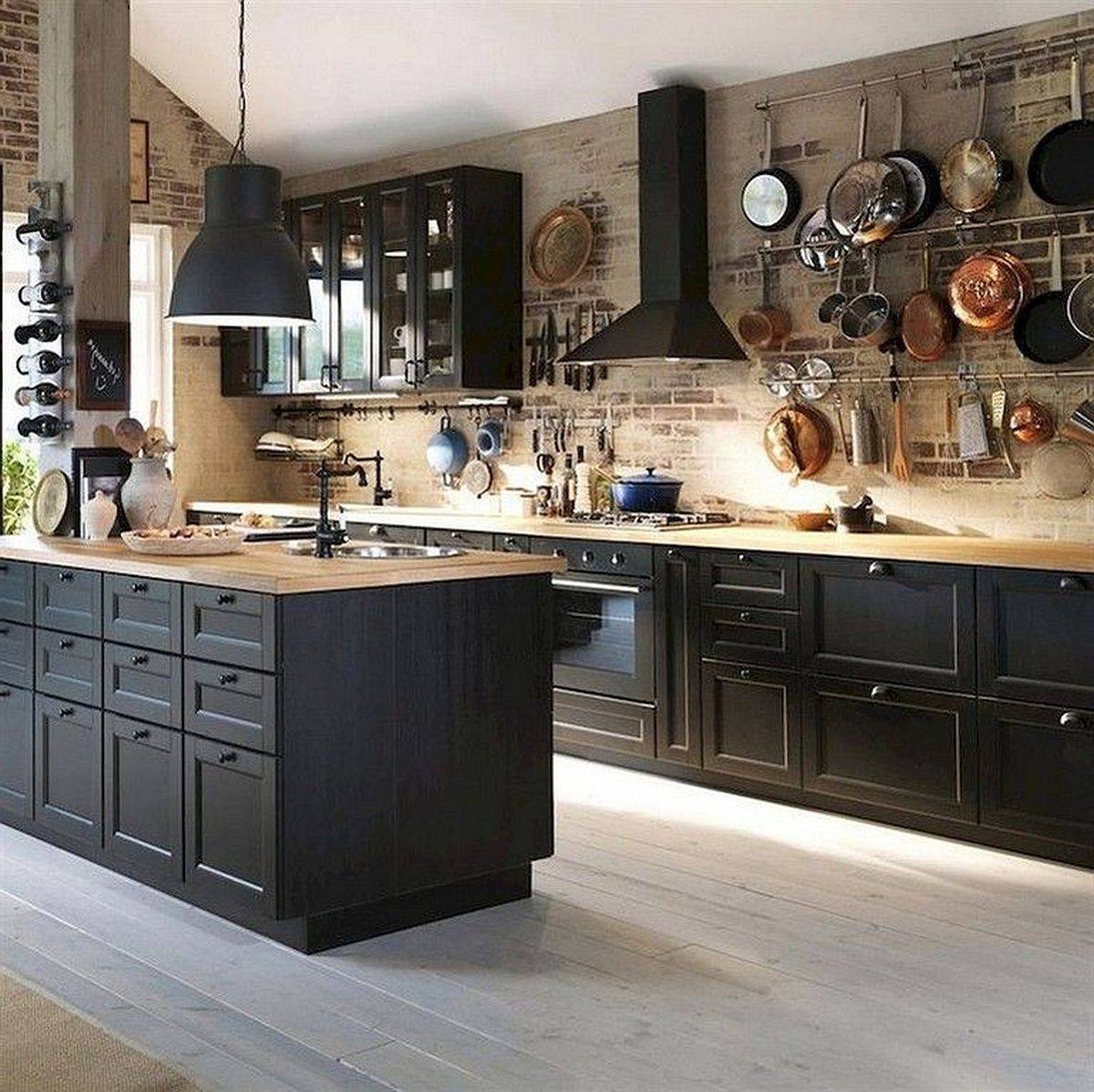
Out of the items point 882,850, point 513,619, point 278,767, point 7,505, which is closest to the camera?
point 278,767

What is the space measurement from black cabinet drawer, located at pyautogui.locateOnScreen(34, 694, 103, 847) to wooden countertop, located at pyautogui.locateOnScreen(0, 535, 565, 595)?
48cm

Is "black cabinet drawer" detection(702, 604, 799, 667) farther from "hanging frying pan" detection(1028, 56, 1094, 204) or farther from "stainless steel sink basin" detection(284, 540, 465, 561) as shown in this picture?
"hanging frying pan" detection(1028, 56, 1094, 204)

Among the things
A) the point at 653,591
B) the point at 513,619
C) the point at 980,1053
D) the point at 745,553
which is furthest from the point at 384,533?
the point at 980,1053

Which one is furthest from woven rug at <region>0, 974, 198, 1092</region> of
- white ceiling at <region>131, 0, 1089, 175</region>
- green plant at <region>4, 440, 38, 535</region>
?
green plant at <region>4, 440, 38, 535</region>

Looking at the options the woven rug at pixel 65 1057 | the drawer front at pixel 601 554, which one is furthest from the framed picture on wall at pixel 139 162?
the woven rug at pixel 65 1057

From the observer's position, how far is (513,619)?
457 centimetres

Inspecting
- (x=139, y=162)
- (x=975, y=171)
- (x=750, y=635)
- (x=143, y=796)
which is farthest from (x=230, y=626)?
(x=139, y=162)

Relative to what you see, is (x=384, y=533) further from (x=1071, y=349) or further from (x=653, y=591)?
(x=1071, y=349)

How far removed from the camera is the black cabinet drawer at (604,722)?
20.7ft

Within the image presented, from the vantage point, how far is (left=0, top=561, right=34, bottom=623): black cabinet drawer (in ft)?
17.3

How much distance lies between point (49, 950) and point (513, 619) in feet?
5.07

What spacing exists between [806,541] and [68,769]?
2670 mm

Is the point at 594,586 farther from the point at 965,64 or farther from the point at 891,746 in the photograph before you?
the point at 965,64

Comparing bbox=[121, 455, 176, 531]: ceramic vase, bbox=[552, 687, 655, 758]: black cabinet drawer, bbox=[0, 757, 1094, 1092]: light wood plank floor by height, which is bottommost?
bbox=[0, 757, 1094, 1092]: light wood plank floor
